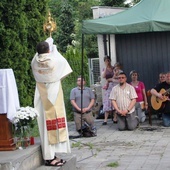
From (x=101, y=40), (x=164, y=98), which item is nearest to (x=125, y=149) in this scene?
(x=164, y=98)

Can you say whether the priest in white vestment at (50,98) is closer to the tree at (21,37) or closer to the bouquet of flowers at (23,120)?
the bouquet of flowers at (23,120)

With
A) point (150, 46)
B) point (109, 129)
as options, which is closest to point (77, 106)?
point (109, 129)

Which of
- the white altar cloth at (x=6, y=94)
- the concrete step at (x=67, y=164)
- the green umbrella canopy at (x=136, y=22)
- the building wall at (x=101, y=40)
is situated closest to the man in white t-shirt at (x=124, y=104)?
the green umbrella canopy at (x=136, y=22)

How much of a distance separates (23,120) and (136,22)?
16.7 feet

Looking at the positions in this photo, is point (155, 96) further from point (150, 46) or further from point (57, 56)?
point (57, 56)

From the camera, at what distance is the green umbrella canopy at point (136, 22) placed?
10922 millimetres

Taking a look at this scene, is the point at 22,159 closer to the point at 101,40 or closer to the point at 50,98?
the point at 50,98

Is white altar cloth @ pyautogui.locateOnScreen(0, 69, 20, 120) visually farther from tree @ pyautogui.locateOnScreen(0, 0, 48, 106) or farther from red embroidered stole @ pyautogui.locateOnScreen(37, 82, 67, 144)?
tree @ pyautogui.locateOnScreen(0, 0, 48, 106)

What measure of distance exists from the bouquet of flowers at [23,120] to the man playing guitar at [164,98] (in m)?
5.27

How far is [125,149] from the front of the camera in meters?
9.18

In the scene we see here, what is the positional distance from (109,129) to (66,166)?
181 inches

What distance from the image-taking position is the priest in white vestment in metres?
6.93

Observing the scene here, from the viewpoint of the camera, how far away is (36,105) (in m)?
7.13

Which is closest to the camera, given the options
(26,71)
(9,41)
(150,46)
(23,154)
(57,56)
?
(23,154)
